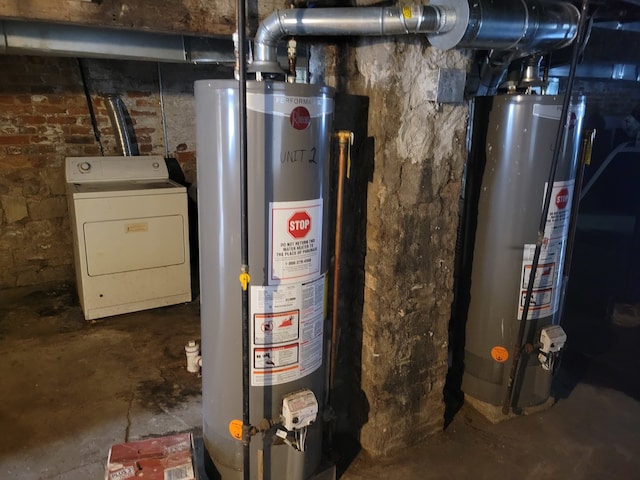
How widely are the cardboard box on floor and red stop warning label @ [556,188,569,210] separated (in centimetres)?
165

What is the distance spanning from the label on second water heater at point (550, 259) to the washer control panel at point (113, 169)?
2438 millimetres

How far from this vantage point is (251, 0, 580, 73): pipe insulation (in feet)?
4.72

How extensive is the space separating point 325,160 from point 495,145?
2.83ft

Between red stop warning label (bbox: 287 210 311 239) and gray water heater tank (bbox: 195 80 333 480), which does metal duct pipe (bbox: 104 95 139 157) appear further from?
red stop warning label (bbox: 287 210 311 239)

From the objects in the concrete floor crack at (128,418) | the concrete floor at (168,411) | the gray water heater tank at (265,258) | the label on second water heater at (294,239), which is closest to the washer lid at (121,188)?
the concrete floor at (168,411)

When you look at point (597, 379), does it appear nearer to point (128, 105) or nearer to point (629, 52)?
point (629, 52)

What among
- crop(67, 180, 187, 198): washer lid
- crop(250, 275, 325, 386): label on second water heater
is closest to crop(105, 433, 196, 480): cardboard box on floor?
crop(250, 275, 325, 386): label on second water heater

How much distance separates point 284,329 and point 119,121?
2516 mm

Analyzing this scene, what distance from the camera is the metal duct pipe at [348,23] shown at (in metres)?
1.43

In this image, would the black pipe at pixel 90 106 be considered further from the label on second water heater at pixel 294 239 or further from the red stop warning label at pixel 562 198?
the red stop warning label at pixel 562 198

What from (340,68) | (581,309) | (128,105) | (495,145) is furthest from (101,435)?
(581,309)

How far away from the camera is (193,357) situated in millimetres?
2418

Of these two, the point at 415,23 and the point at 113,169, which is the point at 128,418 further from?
the point at 415,23

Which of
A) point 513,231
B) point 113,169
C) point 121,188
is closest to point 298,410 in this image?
point 513,231
